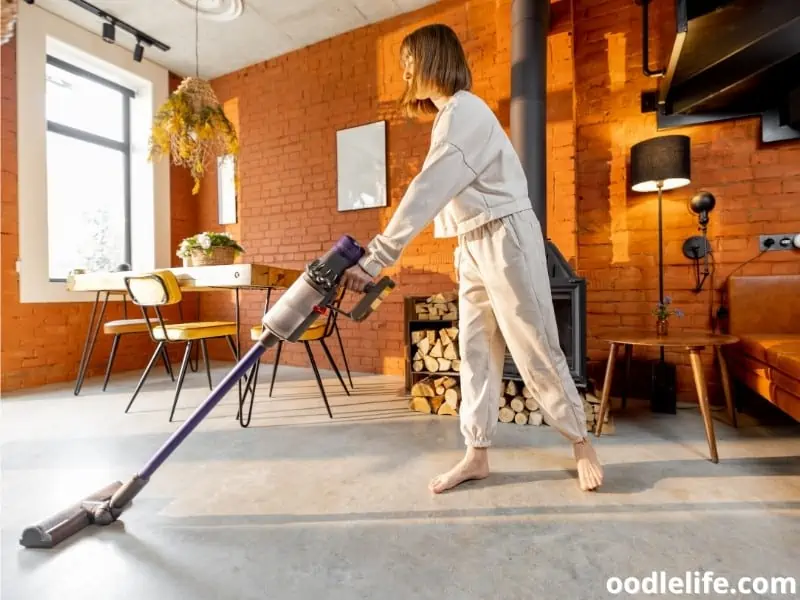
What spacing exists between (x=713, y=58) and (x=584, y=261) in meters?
1.30

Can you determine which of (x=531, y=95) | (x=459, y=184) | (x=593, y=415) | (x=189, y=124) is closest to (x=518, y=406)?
(x=593, y=415)

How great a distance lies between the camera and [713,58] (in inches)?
90.4

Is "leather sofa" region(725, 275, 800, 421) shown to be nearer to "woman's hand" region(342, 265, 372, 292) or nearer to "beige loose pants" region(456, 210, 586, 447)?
"beige loose pants" region(456, 210, 586, 447)

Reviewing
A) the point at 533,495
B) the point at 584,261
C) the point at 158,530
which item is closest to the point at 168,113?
the point at 158,530

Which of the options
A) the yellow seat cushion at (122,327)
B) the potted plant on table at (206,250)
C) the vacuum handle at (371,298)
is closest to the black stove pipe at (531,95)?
the vacuum handle at (371,298)

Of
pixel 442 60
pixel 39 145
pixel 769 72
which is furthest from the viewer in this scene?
pixel 39 145

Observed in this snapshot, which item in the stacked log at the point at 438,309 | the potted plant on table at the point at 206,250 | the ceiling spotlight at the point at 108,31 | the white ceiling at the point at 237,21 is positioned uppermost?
the white ceiling at the point at 237,21

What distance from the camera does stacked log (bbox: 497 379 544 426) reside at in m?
2.26

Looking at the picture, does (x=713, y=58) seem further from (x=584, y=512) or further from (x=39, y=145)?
(x=39, y=145)

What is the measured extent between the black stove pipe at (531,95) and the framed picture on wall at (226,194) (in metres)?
3.09

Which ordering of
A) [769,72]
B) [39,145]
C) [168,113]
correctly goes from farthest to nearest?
[39,145] < [168,113] < [769,72]

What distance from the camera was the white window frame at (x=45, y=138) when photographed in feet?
11.0

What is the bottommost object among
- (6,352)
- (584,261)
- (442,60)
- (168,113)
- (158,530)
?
(158,530)

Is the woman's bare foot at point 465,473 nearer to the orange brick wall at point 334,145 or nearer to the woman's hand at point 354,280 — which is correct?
the woman's hand at point 354,280
